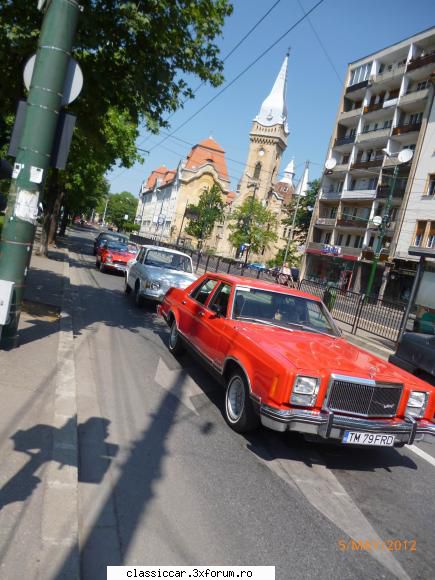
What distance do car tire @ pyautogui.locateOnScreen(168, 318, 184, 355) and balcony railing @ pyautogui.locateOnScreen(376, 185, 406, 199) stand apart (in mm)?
36755

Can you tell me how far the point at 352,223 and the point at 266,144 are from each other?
51853mm

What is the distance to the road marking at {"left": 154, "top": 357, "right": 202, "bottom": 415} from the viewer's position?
6.00 metres

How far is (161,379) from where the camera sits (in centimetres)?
668

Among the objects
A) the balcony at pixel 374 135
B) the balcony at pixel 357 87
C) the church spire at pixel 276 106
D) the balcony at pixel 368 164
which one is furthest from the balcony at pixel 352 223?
the church spire at pixel 276 106

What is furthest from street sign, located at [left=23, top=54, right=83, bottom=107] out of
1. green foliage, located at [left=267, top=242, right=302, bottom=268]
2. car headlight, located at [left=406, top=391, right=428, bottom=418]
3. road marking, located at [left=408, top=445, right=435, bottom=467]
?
green foliage, located at [left=267, top=242, right=302, bottom=268]

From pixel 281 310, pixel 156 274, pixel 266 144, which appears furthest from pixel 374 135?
pixel 266 144

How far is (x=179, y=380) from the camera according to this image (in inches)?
265

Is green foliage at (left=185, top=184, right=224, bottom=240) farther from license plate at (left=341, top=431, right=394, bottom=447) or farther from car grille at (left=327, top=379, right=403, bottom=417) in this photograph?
license plate at (left=341, top=431, right=394, bottom=447)

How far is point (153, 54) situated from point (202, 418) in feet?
18.4

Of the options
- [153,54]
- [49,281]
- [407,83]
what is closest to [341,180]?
[407,83]

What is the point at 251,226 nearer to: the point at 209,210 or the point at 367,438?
the point at 209,210

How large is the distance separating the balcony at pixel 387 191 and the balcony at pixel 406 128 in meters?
4.56

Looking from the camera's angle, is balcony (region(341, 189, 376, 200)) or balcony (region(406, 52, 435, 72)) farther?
balcony (region(341, 189, 376, 200))

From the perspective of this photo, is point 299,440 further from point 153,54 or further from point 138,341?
point 153,54
